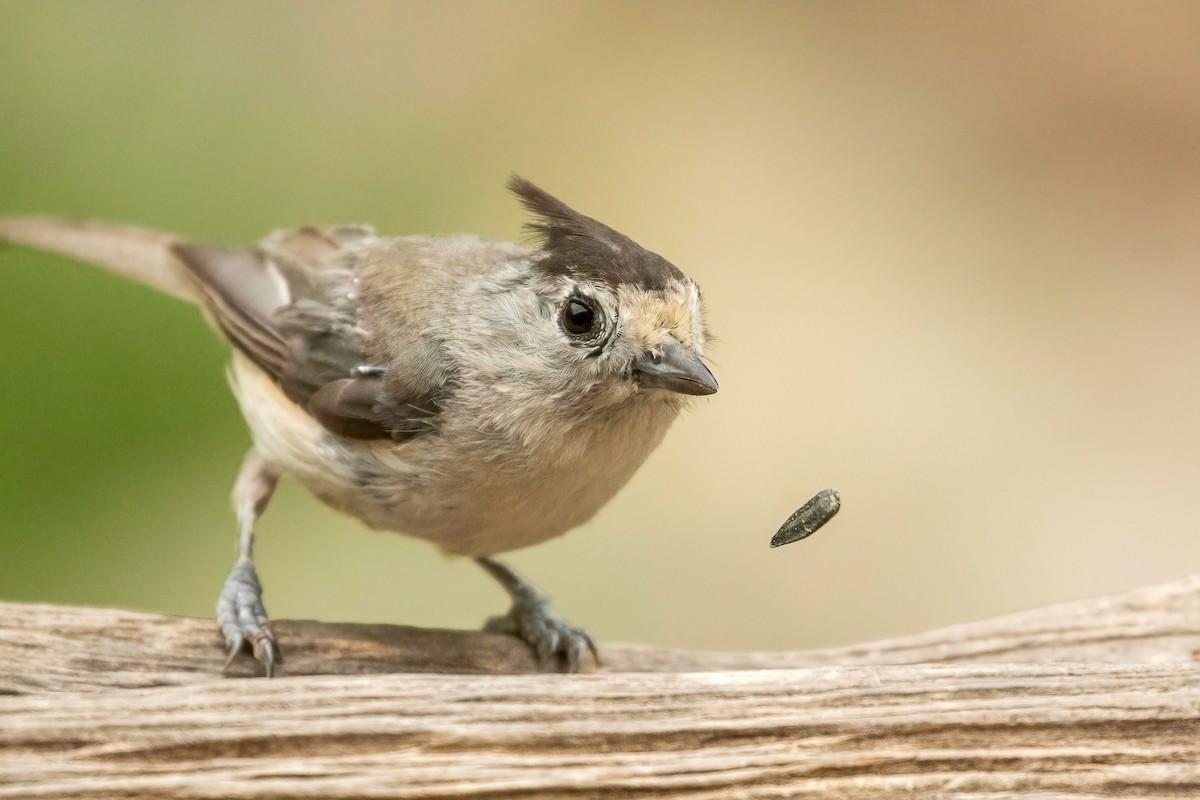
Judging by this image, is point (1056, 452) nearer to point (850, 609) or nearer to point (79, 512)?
point (850, 609)

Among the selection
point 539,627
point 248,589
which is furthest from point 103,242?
point 539,627

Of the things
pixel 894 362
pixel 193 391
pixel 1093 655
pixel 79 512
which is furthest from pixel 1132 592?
pixel 79 512

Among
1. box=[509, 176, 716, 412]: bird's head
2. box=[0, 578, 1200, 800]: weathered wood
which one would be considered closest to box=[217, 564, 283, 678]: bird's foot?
box=[0, 578, 1200, 800]: weathered wood

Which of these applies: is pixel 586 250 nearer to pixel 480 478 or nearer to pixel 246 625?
pixel 480 478

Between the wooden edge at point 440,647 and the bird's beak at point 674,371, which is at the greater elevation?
the bird's beak at point 674,371

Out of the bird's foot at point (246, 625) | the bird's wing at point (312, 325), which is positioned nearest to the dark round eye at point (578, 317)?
the bird's wing at point (312, 325)

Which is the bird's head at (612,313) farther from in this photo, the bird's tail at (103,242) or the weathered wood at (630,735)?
the bird's tail at (103,242)
